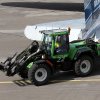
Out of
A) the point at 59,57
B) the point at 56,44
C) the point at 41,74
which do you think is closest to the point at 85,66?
the point at 59,57

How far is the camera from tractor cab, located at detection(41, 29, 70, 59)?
13.8 meters

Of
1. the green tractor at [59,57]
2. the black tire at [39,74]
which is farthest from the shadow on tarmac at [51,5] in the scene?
the black tire at [39,74]

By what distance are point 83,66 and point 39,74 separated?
5.00 feet

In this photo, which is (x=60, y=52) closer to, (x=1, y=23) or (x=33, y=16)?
(x=1, y=23)

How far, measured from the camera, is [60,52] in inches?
547

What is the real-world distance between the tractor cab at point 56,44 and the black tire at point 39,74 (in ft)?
2.11

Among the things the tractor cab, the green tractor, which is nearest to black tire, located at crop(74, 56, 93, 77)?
the green tractor

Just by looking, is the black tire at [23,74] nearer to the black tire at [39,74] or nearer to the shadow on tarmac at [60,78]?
the shadow on tarmac at [60,78]

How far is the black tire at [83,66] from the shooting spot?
13.9 meters

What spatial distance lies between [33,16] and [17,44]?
390 inches

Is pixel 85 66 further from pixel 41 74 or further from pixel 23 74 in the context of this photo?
pixel 23 74

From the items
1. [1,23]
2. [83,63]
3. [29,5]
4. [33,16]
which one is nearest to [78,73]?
[83,63]

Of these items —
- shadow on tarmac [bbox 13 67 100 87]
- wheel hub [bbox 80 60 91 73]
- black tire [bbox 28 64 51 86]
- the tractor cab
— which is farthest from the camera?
wheel hub [bbox 80 60 91 73]

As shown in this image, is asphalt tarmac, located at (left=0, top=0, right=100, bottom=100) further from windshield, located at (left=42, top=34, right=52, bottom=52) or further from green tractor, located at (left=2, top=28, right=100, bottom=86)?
windshield, located at (left=42, top=34, right=52, bottom=52)
